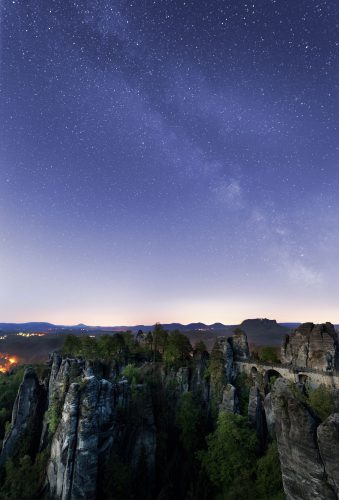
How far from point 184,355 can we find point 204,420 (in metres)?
19.0

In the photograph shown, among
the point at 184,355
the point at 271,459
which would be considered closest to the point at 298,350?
the point at 184,355

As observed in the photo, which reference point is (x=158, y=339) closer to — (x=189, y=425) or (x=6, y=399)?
(x=189, y=425)

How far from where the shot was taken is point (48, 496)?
35719mm

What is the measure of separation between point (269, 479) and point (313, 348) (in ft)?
156

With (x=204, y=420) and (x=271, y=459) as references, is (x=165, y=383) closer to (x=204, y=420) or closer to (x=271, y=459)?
(x=204, y=420)

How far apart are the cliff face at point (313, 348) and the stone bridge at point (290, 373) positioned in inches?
135

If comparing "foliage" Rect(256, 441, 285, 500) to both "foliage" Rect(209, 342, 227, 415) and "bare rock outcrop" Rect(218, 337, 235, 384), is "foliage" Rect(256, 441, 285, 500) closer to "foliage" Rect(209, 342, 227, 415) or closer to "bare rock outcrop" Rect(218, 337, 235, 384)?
"foliage" Rect(209, 342, 227, 415)

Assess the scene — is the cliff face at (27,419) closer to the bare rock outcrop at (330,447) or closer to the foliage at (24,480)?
the foliage at (24,480)

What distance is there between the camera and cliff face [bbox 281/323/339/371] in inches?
2867

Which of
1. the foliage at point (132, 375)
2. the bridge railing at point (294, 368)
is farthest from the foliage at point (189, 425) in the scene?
the bridge railing at point (294, 368)

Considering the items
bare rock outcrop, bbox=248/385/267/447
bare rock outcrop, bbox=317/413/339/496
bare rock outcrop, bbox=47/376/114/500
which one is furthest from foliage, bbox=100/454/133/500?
bare rock outcrop, bbox=317/413/339/496

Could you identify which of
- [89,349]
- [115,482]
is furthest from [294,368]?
[89,349]

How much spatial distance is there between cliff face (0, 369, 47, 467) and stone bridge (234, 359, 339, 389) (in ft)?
150

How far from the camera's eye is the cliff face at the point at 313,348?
72.8 meters
